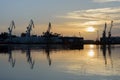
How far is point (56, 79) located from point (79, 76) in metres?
1.48

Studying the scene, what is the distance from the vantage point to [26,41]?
144 m

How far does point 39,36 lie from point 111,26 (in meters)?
32.3

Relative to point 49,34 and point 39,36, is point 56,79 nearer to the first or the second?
point 49,34

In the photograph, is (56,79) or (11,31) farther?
(11,31)

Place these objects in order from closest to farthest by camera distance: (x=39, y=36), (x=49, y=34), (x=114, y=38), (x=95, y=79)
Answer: (x=95, y=79) → (x=49, y=34) → (x=39, y=36) → (x=114, y=38)

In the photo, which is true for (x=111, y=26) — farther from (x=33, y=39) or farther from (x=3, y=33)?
(x=3, y=33)

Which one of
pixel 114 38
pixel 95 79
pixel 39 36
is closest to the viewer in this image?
pixel 95 79

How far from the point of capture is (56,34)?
509 feet

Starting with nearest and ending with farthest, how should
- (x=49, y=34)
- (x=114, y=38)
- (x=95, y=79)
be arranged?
(x=95, y=79) < (x=49, y=34) < (x=114, y=38)

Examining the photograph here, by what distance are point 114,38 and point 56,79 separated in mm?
156668

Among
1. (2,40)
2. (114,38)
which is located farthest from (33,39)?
(114,38)

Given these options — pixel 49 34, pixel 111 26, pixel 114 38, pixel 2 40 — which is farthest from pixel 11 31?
pixel 114 38

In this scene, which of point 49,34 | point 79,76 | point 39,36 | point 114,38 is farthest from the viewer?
point 114,38

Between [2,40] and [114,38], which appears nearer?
[2,40]
